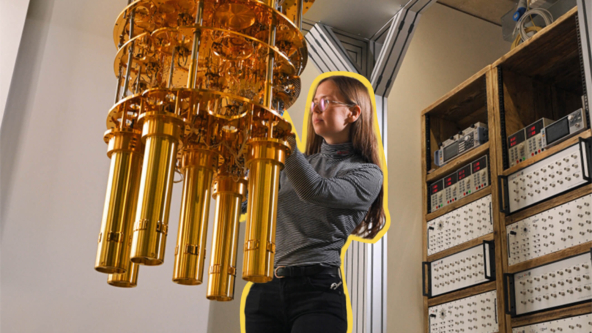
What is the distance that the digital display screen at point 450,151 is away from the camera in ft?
15.7

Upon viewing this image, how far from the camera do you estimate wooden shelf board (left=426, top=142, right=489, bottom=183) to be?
14.5ft

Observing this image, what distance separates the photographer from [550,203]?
374 cm

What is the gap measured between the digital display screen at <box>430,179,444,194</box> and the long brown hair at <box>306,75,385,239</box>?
1869mm

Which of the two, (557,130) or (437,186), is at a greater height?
(557,130)

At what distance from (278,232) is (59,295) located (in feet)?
3.41

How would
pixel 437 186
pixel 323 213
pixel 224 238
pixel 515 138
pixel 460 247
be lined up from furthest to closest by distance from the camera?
1. pixel 437 186
2. pixel 460 247
3. pixel 515 138
4. pixel 323 213
5. pixel 224 238

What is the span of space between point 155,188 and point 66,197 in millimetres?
1989

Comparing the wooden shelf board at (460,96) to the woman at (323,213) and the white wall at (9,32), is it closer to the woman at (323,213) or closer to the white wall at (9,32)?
the woman at (323,213)

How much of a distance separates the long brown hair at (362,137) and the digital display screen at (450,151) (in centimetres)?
182

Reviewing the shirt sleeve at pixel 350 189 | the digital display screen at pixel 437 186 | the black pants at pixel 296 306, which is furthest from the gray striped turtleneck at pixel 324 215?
the digital display screen at pixel 437 186

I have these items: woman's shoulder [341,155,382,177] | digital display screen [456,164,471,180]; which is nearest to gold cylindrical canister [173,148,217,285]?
woman's shoulder [341,155,382,177]

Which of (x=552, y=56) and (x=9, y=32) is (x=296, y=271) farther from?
(x=552, y=56)

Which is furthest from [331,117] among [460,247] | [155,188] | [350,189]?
[155,188]

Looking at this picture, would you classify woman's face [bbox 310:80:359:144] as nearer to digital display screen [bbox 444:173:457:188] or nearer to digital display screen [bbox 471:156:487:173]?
digital display screen [bbox 471:156:487:173]
